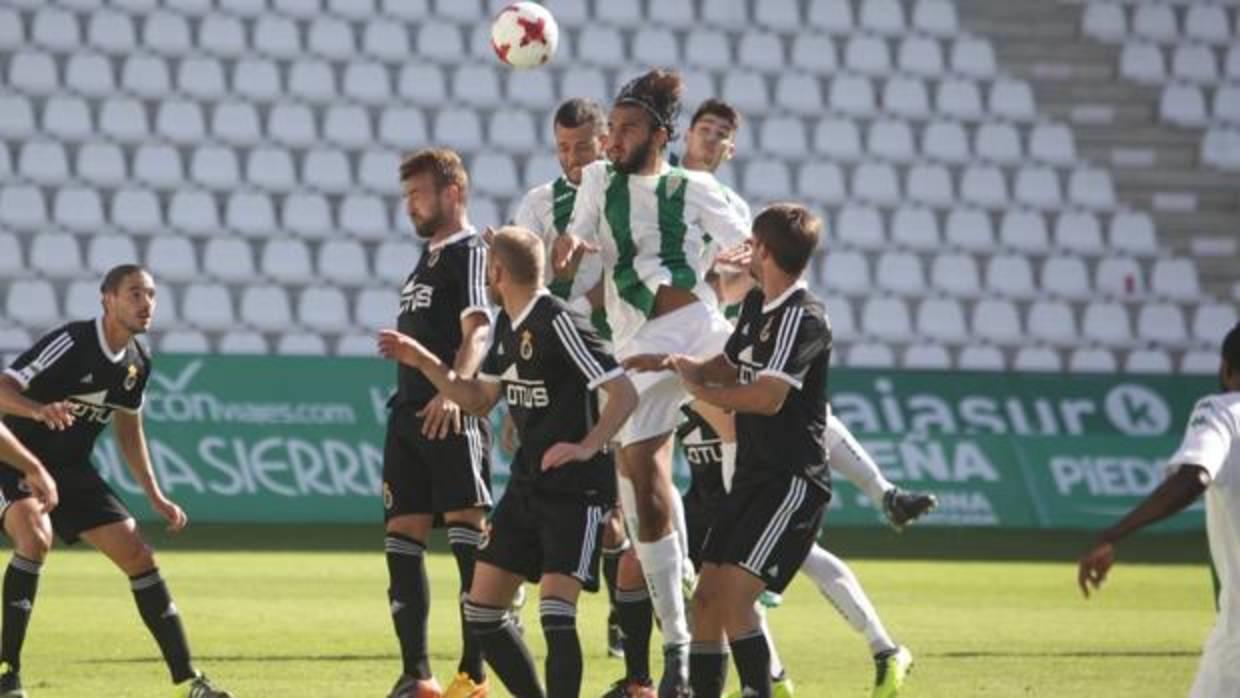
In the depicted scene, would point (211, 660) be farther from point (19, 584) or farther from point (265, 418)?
point (265, 418)

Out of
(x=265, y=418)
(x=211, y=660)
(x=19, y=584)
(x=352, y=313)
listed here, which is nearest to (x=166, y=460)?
(x=265, y=418)

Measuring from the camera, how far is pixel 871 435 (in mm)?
20328

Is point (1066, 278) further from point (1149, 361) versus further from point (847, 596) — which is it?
point (847, 596)

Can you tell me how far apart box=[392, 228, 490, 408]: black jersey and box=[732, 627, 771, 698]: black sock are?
2.11 meters

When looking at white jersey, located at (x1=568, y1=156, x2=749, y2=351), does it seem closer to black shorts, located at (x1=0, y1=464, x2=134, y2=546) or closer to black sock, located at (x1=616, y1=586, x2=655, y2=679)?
black sock, located at (x1=616, y1=586, x2=655, y2=679)

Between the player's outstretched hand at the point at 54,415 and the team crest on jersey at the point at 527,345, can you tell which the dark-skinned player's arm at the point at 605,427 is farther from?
the player's outstretched hand at the point at 54,415

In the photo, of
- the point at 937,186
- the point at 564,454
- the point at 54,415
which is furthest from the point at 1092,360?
the point at 564,454

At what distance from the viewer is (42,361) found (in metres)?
9.55

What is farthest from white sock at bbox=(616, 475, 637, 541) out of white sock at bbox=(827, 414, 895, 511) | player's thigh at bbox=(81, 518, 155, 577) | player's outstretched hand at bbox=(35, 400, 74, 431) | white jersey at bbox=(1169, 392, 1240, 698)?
white jersey at bbox=(1169, 392, 1240, 698)

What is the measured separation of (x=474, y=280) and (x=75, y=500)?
187 centimetres

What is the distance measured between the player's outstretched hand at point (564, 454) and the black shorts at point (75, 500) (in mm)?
2488

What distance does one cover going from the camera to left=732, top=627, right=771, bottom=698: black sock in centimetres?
774

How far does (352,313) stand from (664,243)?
47.3 feet

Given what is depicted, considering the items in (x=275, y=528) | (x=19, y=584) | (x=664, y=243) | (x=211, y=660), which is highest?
(x=664, y=243)
